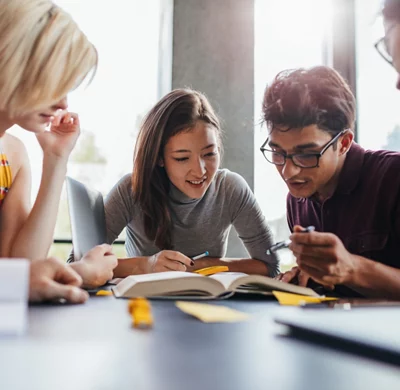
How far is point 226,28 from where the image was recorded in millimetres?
3047

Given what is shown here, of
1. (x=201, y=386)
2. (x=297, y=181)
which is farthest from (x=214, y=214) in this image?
(x=201, y=386)

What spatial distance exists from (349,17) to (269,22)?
49 cm

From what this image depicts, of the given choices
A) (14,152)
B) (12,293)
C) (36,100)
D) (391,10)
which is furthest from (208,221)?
(12,293)

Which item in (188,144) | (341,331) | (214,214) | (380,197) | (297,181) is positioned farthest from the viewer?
(214,214)

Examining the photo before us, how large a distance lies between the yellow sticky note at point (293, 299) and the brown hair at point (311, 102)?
1.93 feet

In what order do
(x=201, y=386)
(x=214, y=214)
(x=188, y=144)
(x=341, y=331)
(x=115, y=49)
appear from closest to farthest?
(x=201, y=386) → (x=341, y=331) → (x=188, y=144) → (x=214, y=214) → (x=115, y=49)

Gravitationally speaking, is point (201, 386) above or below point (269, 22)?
below

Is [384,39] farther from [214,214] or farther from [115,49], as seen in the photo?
[115,49]

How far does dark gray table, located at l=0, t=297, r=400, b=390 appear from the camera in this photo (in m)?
0.43

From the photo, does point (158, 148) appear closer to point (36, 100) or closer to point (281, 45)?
point (36, 100)

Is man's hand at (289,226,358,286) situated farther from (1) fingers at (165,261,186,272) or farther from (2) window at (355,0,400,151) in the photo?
(2) window at (355,0,400,151)

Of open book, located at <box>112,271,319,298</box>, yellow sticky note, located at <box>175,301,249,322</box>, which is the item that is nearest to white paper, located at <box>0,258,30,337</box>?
yellow sticky note, located at <box>175,301,249,322</box>

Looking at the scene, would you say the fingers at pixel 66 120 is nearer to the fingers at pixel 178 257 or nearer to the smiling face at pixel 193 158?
the smiling face at pixel 193 158

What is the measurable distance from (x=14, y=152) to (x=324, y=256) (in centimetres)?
105
